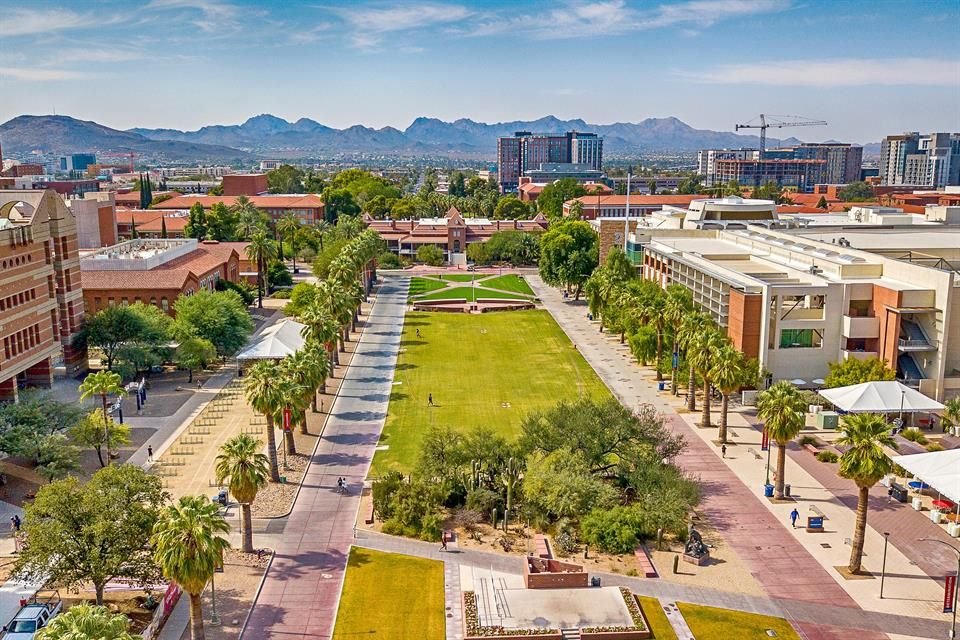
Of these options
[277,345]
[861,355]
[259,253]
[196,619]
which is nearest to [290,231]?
[259,253]

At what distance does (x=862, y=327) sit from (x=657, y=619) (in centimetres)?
4087

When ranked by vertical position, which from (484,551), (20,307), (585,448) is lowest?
(484,551)

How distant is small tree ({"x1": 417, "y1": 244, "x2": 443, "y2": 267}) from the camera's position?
153000 millimetres

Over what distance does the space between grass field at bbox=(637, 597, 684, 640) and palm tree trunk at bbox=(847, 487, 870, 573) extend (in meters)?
10.6

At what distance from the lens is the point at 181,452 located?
186ft

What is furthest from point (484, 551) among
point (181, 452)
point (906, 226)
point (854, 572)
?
point (906, 226)

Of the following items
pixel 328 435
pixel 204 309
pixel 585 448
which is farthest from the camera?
pixel 204 309

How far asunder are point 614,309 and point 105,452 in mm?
54080

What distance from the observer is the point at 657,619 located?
121ft

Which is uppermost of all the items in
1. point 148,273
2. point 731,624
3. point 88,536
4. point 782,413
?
point 148,273

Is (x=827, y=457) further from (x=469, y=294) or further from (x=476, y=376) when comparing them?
(x=469, y=294)

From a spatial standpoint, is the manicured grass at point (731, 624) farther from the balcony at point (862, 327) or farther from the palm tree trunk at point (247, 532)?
the balcony at point (862, 327)

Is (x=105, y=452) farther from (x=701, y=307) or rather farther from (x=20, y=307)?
(x=701, y=307)

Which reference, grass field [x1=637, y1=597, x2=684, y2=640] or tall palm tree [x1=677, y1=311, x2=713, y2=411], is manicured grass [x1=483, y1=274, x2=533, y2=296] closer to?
tall palm tree [x1=677, y1=311, x2=713, y2=411]
